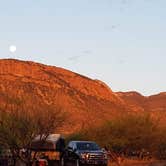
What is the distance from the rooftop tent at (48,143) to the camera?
3378cm

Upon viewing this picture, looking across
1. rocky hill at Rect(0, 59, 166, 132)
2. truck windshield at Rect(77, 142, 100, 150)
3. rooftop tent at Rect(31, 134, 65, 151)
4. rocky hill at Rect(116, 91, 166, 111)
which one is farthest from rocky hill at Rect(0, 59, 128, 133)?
truck windshield at Rect(77, 142, 100, 150)

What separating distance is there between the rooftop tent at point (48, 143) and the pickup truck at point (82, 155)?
1424 mm

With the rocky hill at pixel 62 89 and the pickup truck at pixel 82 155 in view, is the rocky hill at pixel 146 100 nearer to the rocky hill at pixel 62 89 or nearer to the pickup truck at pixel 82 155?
the rocky hill at pixel 62 89

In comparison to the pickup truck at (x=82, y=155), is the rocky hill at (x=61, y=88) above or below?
above

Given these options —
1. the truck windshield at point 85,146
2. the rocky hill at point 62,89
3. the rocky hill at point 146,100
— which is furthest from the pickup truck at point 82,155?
the rocky hill at point 146,100

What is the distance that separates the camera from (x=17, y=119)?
114 feet

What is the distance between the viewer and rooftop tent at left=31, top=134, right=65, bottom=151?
111 ft

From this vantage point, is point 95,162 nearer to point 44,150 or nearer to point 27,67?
point 44,150

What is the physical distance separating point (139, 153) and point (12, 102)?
15.7 m

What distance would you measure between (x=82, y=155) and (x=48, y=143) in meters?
3.29

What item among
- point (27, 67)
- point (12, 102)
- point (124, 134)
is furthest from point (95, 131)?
point (27, 67)

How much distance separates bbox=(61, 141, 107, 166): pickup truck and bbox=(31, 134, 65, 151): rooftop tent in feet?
4.67

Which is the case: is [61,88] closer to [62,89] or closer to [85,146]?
[62,89]

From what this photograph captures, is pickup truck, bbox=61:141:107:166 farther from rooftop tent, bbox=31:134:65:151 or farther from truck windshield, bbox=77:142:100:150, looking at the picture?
rooftop tent, bbox=31:134:65:151
